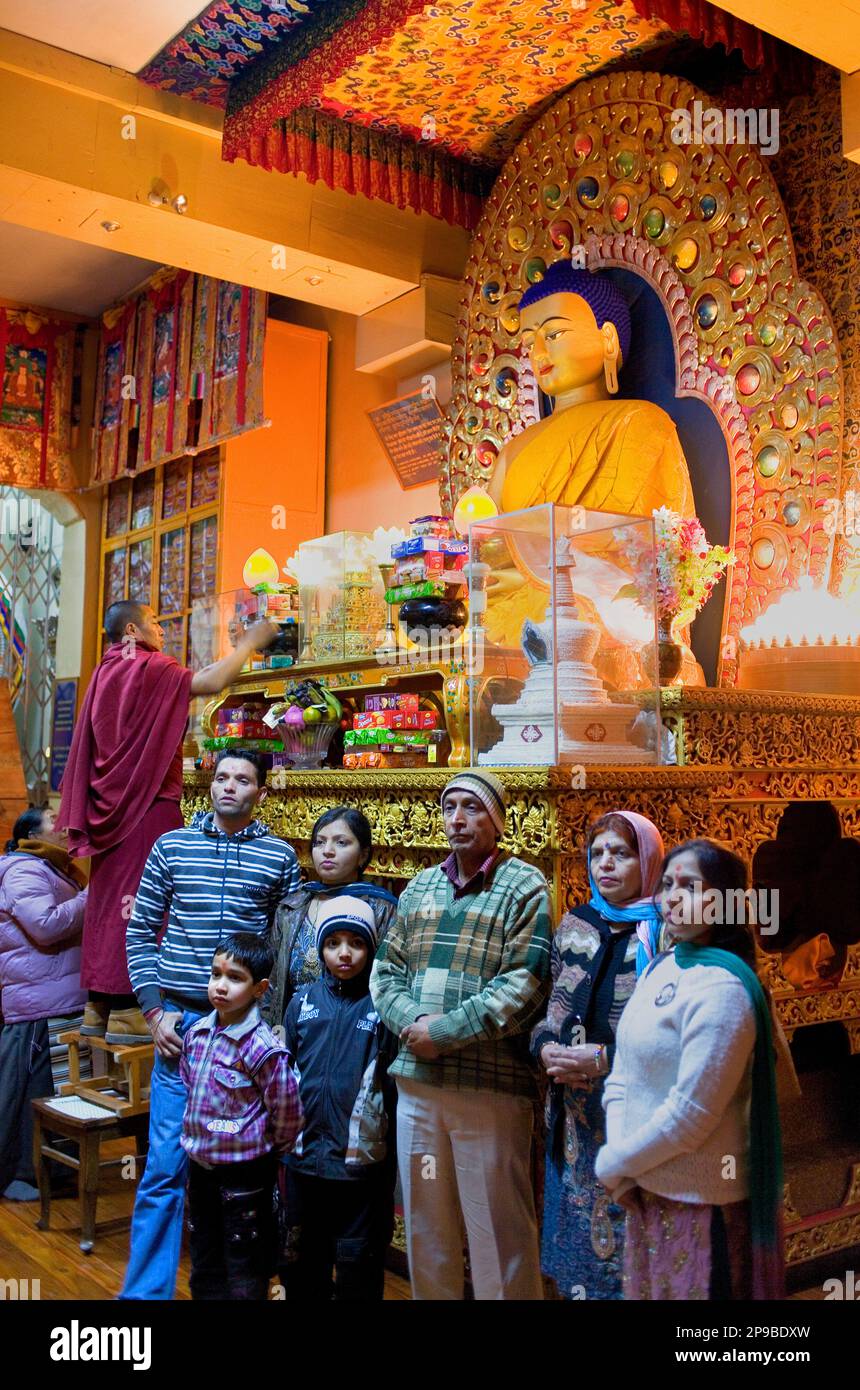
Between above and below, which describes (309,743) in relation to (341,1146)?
above

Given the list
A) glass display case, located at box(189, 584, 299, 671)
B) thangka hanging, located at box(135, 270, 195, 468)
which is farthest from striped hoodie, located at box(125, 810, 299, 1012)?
thangka hanging, located at box(135, 270, 195, 468)

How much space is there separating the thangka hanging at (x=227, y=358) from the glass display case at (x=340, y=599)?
7.88ft

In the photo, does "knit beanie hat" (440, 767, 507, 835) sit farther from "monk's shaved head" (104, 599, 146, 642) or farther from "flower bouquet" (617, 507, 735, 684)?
"monk's shaved head" (104, 599, 146, 642)

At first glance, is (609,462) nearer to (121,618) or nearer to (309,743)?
(309,743)

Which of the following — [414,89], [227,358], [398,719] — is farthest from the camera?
[227,358]

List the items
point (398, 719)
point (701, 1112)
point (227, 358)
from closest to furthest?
point (701, 1112)
point (398, 719)
point (227, 358)

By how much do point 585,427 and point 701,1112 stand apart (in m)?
4.02

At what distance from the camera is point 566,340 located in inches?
222

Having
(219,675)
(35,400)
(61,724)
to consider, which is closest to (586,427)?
(219,675)

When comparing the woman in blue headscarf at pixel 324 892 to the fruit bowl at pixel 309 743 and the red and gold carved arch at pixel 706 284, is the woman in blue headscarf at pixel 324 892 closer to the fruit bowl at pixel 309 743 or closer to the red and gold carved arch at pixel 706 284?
the fruit bowl at pixel 309 743

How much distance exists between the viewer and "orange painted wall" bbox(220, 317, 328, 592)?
8.16 metres

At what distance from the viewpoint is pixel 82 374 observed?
957 centimetres

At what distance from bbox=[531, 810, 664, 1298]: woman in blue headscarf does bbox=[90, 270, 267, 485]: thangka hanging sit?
5.41 metres
